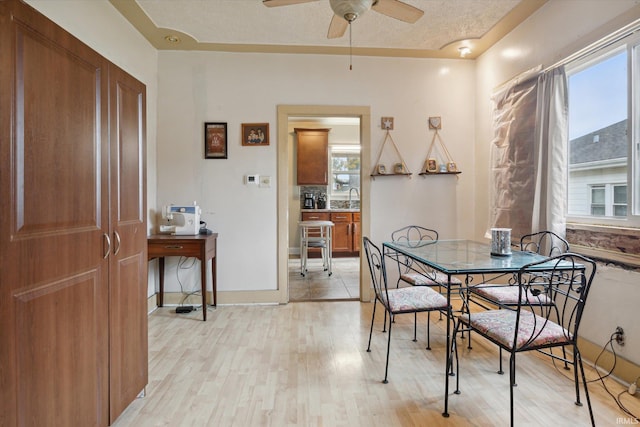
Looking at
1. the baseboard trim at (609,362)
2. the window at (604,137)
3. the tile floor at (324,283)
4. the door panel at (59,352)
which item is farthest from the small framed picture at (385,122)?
the door panel at (59,352)

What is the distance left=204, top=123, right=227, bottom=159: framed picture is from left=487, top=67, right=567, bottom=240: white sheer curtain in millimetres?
2825

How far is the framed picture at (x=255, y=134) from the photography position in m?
3.54

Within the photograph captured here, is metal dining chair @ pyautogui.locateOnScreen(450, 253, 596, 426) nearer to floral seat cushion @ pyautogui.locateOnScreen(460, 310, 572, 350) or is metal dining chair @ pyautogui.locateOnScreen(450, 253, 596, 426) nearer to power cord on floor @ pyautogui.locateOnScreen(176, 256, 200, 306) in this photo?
floral seat cushion @ pyautogui.locateOnScreen(460, 310, 572, 350)

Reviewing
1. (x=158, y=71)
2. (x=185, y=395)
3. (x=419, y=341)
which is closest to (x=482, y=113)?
(x=419, y=341)

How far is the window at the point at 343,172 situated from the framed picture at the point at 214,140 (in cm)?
375

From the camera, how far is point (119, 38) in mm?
2785

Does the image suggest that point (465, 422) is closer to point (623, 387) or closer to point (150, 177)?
point (623, 387)

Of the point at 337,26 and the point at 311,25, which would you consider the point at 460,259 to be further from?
the point at 311,25

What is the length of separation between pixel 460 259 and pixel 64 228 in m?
2.00

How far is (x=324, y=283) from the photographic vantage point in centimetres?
448

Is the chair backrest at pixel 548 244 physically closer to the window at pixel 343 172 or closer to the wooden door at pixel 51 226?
the wooden door at pixel 51 226

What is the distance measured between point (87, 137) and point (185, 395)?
4.86 ft

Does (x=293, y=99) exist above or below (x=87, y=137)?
above

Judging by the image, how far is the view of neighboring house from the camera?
2.15 meters
